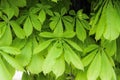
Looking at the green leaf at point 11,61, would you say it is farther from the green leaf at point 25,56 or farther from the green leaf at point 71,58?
the green leaf at point 71,58

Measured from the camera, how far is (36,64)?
106 cm

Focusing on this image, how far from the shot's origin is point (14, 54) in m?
1.00

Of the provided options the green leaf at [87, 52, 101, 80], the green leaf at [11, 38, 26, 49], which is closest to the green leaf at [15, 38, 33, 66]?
the green leaf at [11, 38, 26, 49]

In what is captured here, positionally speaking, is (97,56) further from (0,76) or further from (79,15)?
(0,76)

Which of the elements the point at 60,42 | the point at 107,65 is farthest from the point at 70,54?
the point at 107,65

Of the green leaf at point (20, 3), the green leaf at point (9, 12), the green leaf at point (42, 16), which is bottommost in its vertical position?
the green leaf at point (42, 16)

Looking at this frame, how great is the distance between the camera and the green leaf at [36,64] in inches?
41.5

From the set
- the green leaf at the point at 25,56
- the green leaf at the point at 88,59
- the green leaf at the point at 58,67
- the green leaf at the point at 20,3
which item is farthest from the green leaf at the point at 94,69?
the green leaf at the point at 20,3

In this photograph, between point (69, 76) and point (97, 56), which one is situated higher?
point (97, 56)

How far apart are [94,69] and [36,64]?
0.22m

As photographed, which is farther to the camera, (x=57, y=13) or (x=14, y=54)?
(x=57, y=13)

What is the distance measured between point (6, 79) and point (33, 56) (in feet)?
0.53

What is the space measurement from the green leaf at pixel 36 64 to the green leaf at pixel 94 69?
19 cm

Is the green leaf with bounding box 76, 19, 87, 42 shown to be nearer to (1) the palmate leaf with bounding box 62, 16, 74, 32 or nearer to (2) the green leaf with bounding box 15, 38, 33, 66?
(1) the palmate leaf with bounding box 62, 16, 74, 32
